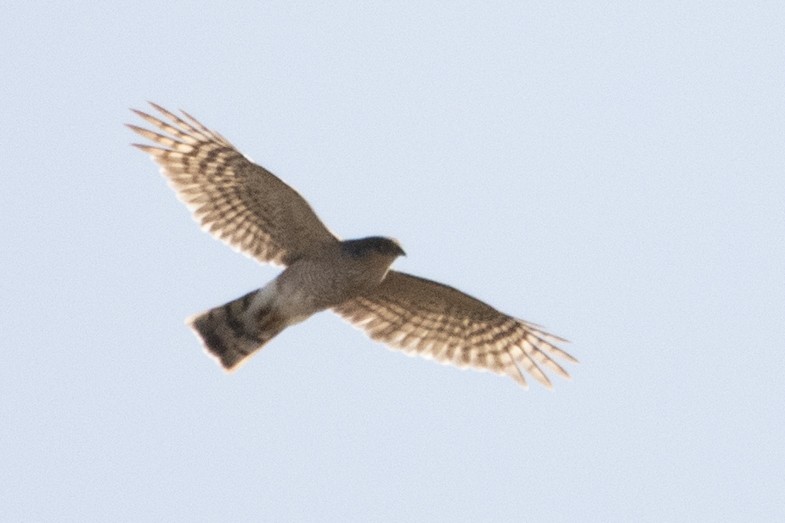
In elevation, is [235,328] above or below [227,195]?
below

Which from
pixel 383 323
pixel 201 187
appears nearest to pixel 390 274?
pixel 383 323

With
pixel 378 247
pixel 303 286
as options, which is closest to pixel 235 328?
pixel 303 286

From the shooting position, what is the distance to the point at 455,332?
14.4 meters

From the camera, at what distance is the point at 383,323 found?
14.3 metres

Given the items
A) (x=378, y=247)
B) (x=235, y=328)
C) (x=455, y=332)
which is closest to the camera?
(x=378, y=247)

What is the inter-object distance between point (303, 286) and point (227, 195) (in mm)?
998

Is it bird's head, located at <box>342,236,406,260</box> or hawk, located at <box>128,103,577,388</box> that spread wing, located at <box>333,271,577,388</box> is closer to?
hawk, located at <box>128,103,577,388</box>

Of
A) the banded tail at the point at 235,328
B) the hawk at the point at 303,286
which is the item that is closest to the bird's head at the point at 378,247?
the hawk at the point at 303,286

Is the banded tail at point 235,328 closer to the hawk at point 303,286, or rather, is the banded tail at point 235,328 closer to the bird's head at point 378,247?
the hawk at point 303,286

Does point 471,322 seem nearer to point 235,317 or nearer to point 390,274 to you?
point 390,274

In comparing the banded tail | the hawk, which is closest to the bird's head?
the hawk

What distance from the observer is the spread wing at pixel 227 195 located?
13.7 metres

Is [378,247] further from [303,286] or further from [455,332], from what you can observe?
[455,332]

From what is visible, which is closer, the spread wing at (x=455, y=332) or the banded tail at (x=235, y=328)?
the banded tail at (x=235, y=328)
